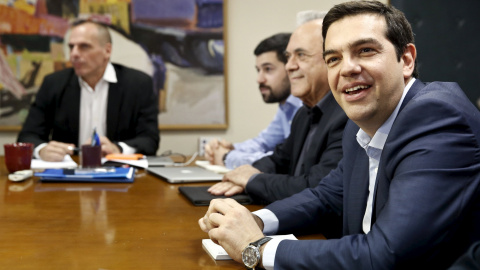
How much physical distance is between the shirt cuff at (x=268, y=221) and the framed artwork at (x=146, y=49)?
9.73 ft

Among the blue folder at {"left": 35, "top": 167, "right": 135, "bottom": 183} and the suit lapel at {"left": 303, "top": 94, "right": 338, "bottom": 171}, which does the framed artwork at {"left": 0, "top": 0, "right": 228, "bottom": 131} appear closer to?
the blue folder at {"left": 35, "top": 167, "right": 135, "bottom": 183}

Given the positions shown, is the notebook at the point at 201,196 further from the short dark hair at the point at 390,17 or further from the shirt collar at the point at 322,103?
the short dark hair at the point at 390,17

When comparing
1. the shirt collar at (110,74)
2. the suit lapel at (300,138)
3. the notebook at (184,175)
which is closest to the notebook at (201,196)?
the notebook at (184,175)

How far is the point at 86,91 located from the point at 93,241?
2.48 m

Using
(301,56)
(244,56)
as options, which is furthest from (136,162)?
(244,56)

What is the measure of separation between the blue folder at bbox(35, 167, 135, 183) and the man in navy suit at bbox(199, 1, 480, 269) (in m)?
0.92

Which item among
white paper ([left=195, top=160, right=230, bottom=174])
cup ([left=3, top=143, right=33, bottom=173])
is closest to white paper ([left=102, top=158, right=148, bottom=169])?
white paper ([left=195, top=160, right=230, bottom=174])

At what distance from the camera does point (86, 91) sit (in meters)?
3.57

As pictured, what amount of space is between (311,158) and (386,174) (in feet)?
2.70

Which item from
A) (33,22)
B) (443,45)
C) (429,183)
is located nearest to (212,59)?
(33,22)

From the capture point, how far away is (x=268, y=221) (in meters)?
1.34

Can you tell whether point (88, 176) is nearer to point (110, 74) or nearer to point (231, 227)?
point (231, 227)

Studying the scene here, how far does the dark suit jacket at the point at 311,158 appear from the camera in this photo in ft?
5.70

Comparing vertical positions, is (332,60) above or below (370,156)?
above
